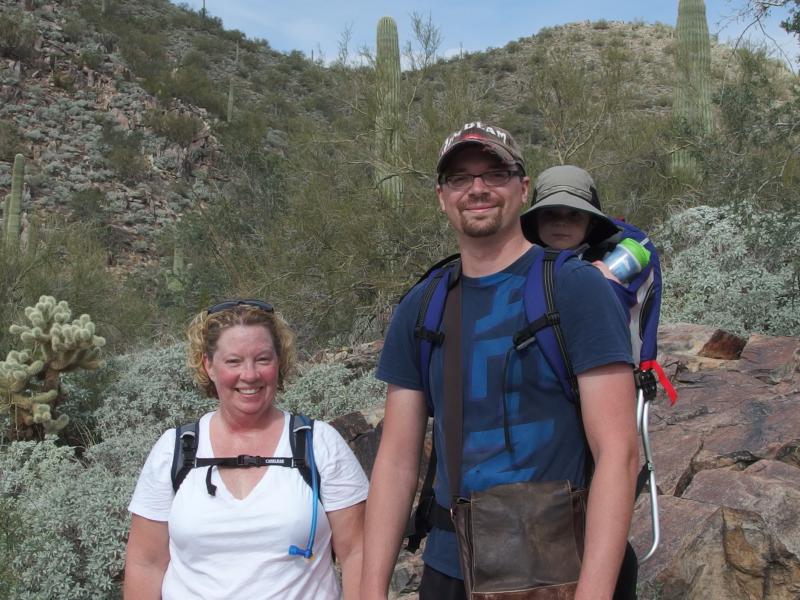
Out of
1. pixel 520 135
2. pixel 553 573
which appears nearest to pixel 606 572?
pixel 553 573

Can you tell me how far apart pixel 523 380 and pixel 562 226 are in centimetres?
91

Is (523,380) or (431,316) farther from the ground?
(431,316)

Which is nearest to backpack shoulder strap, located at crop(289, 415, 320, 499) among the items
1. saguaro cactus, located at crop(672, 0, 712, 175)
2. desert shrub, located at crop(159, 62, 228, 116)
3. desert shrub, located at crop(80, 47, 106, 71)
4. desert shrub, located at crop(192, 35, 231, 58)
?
saguaro cactus, located at crop(672, 0, 712, 175)

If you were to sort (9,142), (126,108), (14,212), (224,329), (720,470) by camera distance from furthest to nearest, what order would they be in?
(126,108), (9,142), (14,212), (720,470), (224,329)

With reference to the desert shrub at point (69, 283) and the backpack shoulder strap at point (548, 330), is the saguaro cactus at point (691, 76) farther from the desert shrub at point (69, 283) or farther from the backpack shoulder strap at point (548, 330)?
the backpack shoulder strap at point (548, 330)

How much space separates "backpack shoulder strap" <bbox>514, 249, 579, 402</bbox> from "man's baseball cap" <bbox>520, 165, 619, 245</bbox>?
713mm

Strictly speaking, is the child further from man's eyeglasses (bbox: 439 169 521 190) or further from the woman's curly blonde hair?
the woman's curly blonde hair

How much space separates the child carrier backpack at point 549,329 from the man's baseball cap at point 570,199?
8cm

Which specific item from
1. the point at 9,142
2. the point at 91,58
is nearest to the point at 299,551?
the point at 9,142

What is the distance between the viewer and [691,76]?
12.1m

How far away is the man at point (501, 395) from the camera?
1.70 m

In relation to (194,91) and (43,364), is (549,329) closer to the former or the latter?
(43,364)

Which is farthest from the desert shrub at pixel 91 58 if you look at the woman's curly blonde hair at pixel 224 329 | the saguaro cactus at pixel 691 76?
the woman's curly blonde hair at pixel 224 329

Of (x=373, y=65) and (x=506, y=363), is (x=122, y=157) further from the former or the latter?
(x=506, y=363)
